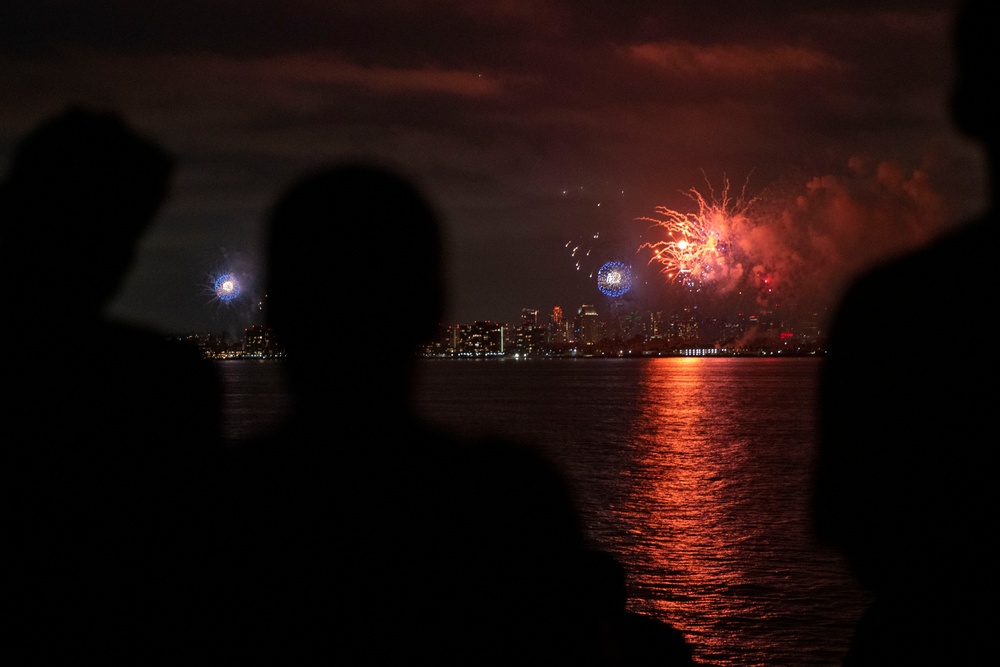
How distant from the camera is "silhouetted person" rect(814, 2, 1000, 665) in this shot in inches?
76.0

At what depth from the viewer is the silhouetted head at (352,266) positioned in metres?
1.60

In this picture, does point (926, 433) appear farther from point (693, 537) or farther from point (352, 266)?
point (693, 537)

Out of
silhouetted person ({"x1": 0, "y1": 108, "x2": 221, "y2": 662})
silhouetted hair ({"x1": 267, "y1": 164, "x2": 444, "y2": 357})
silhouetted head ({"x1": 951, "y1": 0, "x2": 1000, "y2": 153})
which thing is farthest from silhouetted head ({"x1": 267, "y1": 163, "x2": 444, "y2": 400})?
silhouetted head ({"x1": 951, "y1": 0, "x2": 1000, "y2": 153})

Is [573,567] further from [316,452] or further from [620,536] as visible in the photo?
[620,536]

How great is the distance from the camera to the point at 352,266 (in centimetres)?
159

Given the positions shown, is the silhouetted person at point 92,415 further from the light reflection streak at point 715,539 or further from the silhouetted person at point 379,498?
the light reflection streak at point 715,539

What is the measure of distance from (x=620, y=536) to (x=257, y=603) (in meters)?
44.6

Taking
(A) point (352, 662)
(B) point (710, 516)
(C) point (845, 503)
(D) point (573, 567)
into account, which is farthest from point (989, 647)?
(B) point (710, 516)

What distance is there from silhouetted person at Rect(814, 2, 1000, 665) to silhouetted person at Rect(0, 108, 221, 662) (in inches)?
54.3

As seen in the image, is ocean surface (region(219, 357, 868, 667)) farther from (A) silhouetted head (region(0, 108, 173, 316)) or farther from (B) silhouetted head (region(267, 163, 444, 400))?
(A) silhouetted head (region(0, 108, 173, 316))

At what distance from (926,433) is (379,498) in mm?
1219

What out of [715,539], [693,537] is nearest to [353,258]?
[715,539]

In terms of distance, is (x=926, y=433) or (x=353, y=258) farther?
(x=926, y=433)

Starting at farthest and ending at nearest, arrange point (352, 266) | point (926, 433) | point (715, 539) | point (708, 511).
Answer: point (708, 511) → point (715, 539) → point (926, 433) → point (352, 266)
